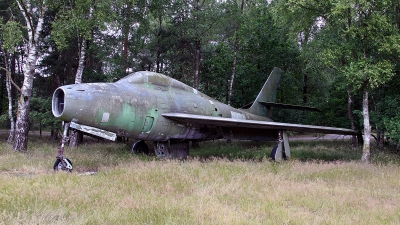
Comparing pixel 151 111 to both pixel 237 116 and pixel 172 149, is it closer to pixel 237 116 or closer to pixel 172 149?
pixel 172 149

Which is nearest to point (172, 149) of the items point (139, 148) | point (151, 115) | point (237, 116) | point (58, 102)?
point (151, 115)

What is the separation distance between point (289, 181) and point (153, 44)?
17.6m

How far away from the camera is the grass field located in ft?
15.8

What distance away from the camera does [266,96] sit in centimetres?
1738

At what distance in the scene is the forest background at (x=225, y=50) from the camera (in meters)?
11.6

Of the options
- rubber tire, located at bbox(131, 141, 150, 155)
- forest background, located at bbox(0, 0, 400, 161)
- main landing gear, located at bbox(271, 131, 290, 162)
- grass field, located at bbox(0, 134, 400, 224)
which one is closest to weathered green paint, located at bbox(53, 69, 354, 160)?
main landing gear, located at bbox(271, 131, 290, 162)

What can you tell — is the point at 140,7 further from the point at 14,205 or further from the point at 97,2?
the point at 14,205

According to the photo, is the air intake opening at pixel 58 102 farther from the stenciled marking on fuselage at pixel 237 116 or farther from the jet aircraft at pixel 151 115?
the stenciled marking on fuselage at pixel 237 116

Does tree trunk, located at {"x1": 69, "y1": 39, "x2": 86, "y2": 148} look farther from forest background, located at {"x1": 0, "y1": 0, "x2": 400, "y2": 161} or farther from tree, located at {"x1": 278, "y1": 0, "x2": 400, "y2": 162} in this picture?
tree, located at {"x1": 278, "y1": 0, "x2": 400, "y2": 162}

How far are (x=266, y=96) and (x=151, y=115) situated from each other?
29.7 ft

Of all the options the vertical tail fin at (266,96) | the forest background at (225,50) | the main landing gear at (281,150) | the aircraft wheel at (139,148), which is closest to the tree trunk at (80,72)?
the forest background at (225,50)

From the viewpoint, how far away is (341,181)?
817 centimetres

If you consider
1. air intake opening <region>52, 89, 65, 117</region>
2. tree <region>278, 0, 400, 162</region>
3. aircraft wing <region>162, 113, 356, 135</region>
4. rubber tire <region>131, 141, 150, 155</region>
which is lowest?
rubber tire <region>131, 141, 150, 155</region>

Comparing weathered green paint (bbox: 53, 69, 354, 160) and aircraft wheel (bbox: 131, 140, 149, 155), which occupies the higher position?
weathered green paint (bbox: 53, 69, 354, 160)
